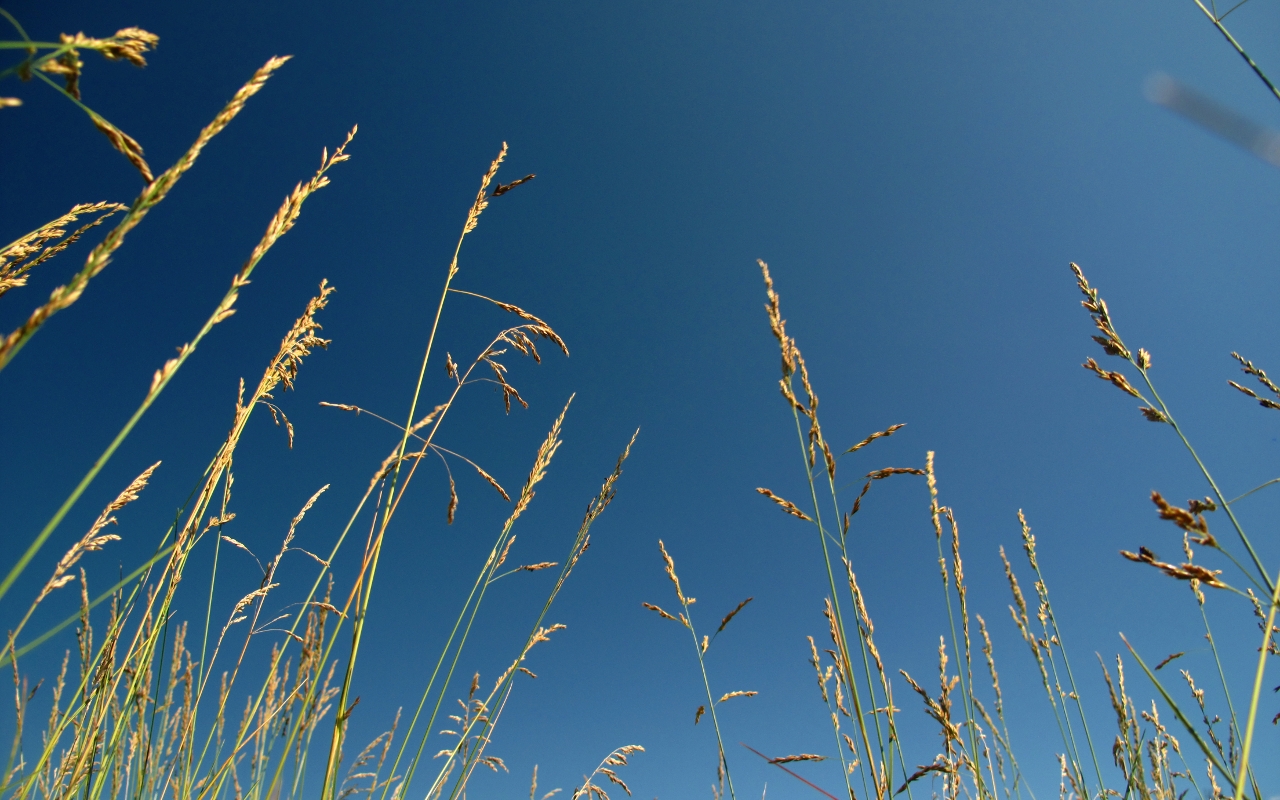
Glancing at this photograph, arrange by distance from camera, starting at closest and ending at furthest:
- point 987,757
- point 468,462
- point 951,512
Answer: point 468,462 < point 951,512 < point 987,757

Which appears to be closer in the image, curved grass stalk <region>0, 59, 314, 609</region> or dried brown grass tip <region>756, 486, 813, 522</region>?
curved grass stalk <region>0, 59, 314, 609</region>

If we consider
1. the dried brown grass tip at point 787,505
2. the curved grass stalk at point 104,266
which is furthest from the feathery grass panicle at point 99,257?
the dried brown grass tip at point 787,505

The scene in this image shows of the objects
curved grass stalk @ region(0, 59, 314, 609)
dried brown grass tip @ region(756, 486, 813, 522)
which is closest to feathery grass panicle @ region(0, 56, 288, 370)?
curved grass stalk @ region(0, 59, 314, 609)

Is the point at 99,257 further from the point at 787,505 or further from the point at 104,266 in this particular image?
the point at 787,505

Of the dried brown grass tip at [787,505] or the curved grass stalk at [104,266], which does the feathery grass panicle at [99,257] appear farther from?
the dried brown grass tip at [787,505]

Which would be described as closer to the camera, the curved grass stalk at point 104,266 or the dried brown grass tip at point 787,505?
the curved grass stalk at point 104,266

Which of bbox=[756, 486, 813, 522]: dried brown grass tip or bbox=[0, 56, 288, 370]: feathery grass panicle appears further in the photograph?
bbox=[756, 486, 813, 522]: dried brown grass tip

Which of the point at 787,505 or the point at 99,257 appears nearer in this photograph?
the point at 99,257

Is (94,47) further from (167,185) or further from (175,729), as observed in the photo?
(175,729)

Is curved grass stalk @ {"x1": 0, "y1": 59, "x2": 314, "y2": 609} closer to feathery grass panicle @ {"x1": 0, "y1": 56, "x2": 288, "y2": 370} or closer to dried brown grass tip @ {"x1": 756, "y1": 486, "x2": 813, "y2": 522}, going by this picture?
feathery grass panicle @ {"x1": 0, "y1": 56, "x2": 288, "y2": 370}

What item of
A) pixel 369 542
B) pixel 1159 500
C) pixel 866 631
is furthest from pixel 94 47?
pixel 866 631

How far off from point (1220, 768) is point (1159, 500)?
0.81 meters

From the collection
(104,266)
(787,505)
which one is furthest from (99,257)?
(787,505)

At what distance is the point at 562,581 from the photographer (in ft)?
6.70
